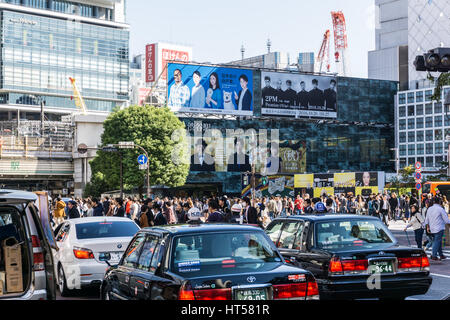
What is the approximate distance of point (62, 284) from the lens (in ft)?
37.1

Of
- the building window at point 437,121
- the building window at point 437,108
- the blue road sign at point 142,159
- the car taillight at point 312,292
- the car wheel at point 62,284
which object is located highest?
the building window at point 437,108

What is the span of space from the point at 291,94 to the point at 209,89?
35.3ft

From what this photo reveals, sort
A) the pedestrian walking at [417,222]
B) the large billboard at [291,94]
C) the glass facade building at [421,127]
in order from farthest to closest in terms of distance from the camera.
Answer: the glass facade building at [421,127] → the large billboard at [291,94] → the pedestrian walking at [417,222]

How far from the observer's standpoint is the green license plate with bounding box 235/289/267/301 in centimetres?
582

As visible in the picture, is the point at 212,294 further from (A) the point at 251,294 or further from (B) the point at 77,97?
(B) the point at 77,97

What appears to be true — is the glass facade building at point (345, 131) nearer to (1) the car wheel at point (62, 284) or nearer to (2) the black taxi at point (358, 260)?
(1) the car wheel at point (62, 284)

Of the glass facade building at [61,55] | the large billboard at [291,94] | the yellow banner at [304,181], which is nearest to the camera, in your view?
the yellow banner at [304,181]

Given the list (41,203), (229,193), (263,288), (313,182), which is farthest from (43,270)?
(229,193)

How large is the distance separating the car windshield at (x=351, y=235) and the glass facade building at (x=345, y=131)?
2438 inches

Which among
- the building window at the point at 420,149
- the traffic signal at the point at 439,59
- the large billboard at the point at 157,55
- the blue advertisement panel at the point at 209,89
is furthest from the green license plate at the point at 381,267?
the large billboard at the point at 157,55

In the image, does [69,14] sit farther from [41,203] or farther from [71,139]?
[41,203]

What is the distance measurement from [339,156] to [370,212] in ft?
173

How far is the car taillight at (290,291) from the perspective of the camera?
5.97 m
